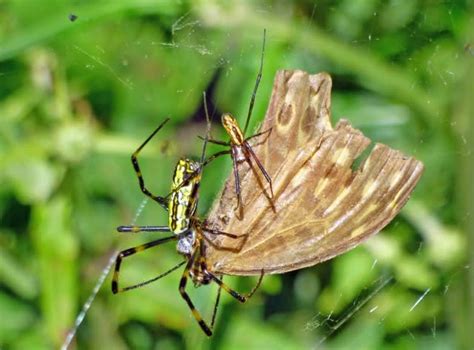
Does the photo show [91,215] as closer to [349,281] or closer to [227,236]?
[349,281]

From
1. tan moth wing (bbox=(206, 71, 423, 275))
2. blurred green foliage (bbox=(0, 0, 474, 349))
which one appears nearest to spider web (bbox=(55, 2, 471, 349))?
blurred green foliage (bbox=(0, 0, 474, 349))

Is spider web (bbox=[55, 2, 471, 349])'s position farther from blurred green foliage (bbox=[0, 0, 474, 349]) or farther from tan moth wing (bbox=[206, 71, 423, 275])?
tan moth wing (bbox=[206, 71, 423, 275])

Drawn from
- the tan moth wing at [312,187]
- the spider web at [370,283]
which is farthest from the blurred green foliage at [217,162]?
the tan moth wing at [312,187]

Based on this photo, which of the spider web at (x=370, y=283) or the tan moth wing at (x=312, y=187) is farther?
the spider web at (x=370, y=283)

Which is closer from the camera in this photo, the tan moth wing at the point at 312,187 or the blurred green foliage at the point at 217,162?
the tan moth wing at the point at 312,187

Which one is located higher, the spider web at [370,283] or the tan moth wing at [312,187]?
the tan moth wing at [312,187]

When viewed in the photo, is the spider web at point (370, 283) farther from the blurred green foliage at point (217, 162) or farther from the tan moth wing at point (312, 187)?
the tan moth wing at point (312, 187)
